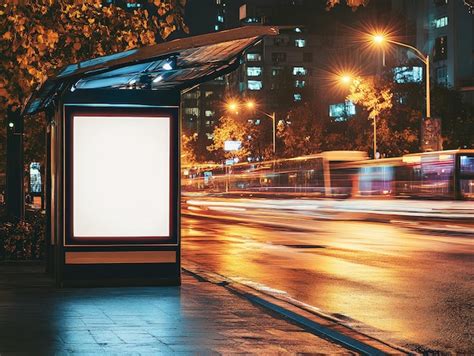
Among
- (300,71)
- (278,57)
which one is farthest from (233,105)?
(278,57)

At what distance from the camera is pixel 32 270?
17859mm

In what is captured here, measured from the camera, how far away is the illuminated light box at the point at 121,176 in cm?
1440

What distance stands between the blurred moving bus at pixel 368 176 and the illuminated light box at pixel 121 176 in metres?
27.1

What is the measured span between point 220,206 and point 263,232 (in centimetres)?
3262

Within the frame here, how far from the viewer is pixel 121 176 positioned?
14.5 meters

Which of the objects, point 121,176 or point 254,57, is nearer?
point 121,176

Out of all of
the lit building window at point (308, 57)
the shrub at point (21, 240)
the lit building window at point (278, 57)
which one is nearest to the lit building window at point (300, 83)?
the lit building window at point (308, 57)

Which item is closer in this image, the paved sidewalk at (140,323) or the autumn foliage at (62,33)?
the paved sidewalk at (140,323)

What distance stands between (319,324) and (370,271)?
8206 mm

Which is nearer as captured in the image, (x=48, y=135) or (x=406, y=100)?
(x=48, y=135)

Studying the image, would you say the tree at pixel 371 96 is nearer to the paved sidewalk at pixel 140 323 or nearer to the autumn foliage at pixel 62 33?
the autumn foliage at pixel 62 33

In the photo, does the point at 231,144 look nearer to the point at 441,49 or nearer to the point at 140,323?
the point at 441,49

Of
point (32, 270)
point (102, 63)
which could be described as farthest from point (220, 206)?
point (102, 63)

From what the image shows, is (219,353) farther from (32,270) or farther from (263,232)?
(263,232)
